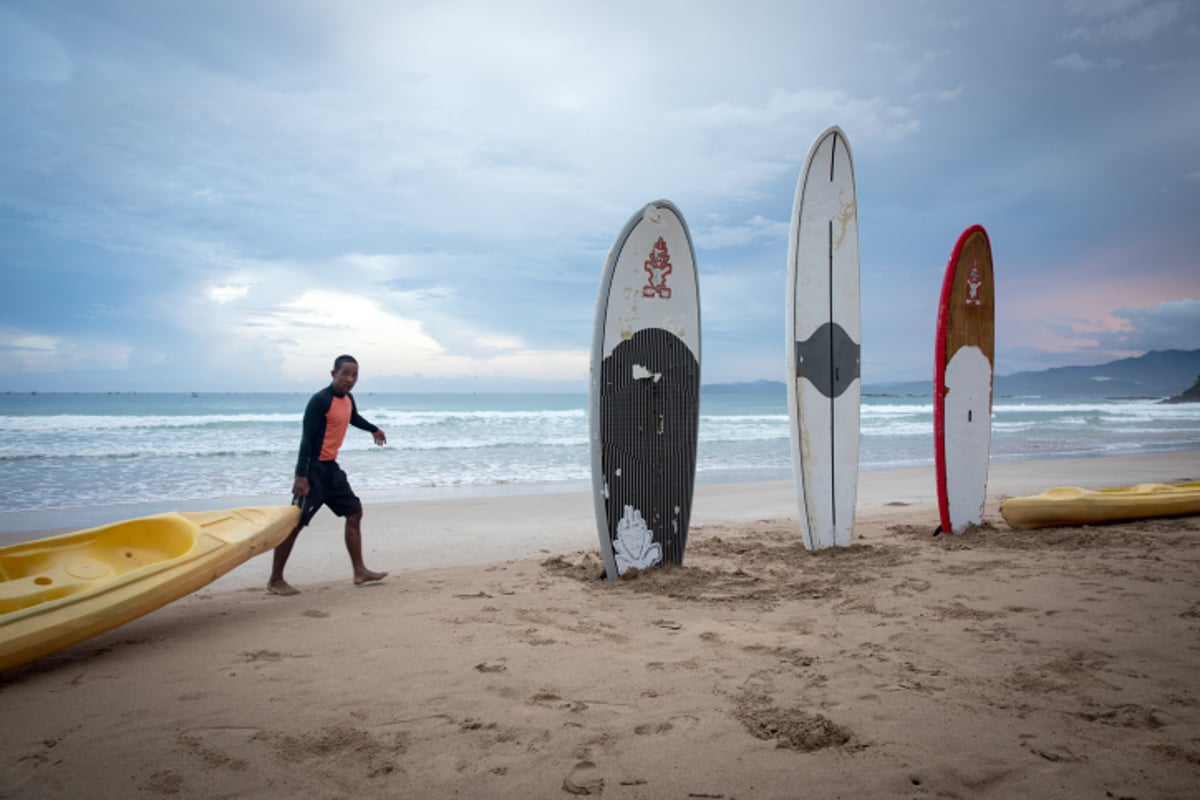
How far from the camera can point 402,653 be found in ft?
9.41

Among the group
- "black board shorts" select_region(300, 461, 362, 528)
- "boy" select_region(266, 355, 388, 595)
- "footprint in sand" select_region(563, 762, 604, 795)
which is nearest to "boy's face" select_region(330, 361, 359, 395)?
"boy" select_region(266, 355, 388, 595)

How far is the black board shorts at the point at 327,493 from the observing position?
407cm

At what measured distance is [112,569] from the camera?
3.46m

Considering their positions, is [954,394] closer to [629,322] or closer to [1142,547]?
[1142,547]

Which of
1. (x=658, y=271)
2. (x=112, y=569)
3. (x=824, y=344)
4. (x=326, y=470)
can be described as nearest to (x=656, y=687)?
(x=326, y=470)

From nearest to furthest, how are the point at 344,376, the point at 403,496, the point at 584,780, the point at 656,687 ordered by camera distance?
1. the point at 584,780
2. the point at 656,687
3. the point at 344,376
4. the point at 403,496

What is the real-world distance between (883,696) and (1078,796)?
0.64m

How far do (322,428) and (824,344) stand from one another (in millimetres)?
3501

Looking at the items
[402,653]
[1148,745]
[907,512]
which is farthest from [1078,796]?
[907,512]

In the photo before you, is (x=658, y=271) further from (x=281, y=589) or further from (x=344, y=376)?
(x=281, y=589)

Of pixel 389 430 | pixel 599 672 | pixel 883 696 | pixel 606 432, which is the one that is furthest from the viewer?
pixel 389 430

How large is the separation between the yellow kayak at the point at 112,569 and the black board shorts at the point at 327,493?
8cm

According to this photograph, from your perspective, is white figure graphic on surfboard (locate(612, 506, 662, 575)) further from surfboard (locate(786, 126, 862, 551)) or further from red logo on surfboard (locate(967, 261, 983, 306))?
red logo on surfboard (locate(967, 261, 983, 306))

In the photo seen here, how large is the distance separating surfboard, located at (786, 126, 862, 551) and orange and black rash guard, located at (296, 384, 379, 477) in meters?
3.05
